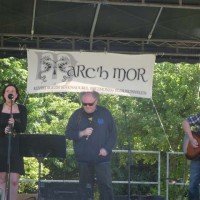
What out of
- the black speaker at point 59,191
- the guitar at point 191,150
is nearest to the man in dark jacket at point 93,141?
the black speaker at point 59,191

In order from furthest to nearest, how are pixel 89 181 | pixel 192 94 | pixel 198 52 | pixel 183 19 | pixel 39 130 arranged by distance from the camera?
1. pixel 39 130
2. pixel 192 94
3. pixel 198 52
4. pixel 183 19
5. pixel 89 181

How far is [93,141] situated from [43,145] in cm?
→ 78

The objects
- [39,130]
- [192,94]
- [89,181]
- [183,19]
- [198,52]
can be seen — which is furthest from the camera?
[39,130]

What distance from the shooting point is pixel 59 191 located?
22.9ft

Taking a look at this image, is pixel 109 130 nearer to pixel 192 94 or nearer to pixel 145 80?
pixel 145 80

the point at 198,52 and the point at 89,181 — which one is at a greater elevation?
the point at 198,52

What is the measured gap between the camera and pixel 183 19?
339 inches

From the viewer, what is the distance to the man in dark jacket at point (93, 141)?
7984 mm

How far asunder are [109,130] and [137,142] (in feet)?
36.3

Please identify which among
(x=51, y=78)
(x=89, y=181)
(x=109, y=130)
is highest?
(x=51, y=78)

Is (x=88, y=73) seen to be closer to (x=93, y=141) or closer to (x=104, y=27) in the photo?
(x=104, y=27)

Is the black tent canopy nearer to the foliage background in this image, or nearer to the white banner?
the white banner

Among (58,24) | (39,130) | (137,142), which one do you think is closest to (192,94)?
(137,142)

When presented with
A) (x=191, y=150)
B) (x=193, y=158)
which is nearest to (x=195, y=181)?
(x=193, y=158)
